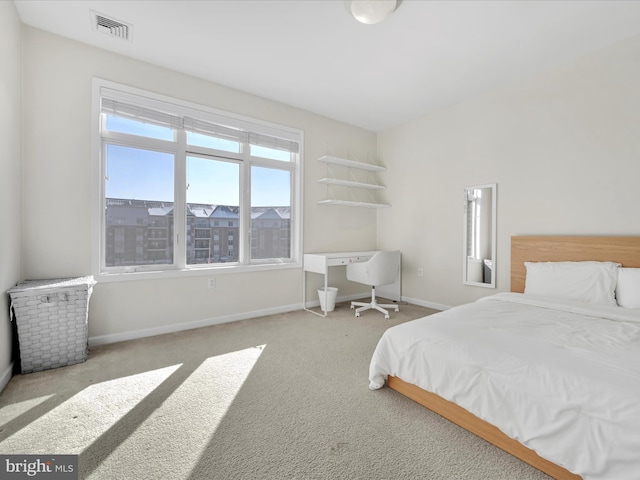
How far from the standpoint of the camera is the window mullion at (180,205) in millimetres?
3062

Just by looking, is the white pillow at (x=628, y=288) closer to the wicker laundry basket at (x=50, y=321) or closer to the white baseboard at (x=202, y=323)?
the white baseboard at (x=202, y=323)

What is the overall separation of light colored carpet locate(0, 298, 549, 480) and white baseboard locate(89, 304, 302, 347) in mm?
157

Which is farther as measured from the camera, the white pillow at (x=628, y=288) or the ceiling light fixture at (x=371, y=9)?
the white pillow at (x=628, y=288)

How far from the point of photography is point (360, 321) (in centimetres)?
339

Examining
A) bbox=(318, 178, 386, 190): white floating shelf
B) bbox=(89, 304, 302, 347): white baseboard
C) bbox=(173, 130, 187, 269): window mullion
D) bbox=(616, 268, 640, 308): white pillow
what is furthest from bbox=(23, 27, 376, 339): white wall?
bbox=(616, 268, 640, 308): white pillow

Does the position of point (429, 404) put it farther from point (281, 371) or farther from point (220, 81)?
point (220, 81)

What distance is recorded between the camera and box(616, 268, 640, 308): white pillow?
2.14m

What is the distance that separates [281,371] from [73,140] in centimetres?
263

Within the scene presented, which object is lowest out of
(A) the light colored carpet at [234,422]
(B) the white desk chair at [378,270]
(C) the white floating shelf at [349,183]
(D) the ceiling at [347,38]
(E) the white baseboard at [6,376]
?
(A) the light colored carpet at [234,422]

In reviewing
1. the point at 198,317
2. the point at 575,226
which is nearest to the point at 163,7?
the point at 198,317

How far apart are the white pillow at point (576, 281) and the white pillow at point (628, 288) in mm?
36

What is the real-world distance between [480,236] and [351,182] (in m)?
1.80

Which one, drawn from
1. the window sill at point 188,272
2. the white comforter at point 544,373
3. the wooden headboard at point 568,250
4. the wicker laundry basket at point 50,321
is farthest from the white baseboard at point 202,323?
the white comforter at point 544,373

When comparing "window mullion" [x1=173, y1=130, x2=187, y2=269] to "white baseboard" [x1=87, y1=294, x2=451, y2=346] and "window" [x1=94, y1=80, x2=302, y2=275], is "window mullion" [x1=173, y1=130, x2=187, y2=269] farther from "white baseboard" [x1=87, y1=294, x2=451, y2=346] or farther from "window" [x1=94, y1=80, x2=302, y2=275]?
"white baseboard" [x1=87, y1=294, x2=451, y2=346]
